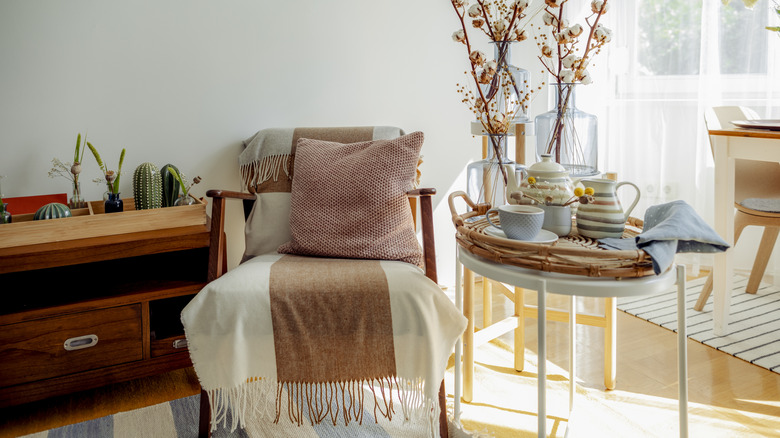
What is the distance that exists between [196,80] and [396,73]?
2.73ft

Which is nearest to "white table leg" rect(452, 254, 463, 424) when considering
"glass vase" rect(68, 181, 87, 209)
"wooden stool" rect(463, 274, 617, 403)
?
"wooden stool" rect(463, 274, 617, 403)

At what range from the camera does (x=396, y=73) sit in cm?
256

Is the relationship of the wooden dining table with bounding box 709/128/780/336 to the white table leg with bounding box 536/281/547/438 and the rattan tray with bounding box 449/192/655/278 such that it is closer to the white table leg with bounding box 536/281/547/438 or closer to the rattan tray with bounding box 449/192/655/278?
the rattan tray with bounding box 449/192/655/278

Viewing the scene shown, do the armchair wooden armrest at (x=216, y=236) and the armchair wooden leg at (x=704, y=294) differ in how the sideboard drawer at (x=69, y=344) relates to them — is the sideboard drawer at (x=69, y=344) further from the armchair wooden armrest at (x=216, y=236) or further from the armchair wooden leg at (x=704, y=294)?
the armchair wooden leg at (x=704, y=294)

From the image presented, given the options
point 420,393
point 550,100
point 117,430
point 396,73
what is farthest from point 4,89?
point 550,100

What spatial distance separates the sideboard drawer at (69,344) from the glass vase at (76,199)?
432mm

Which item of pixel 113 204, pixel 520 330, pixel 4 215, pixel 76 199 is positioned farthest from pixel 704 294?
pixel 4 215

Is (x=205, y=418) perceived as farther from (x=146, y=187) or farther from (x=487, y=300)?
(x=487, y=300)

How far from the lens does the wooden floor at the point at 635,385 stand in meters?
1.69

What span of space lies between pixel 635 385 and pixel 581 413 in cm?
27

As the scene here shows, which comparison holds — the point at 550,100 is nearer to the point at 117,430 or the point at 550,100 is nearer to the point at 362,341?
the point at 362,341

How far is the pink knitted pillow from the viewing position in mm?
1694

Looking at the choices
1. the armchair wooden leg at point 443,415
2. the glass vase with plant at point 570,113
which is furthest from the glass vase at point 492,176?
the armchair wooden leg at point 443,415

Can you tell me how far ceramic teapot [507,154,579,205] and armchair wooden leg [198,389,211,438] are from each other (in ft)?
3.09
